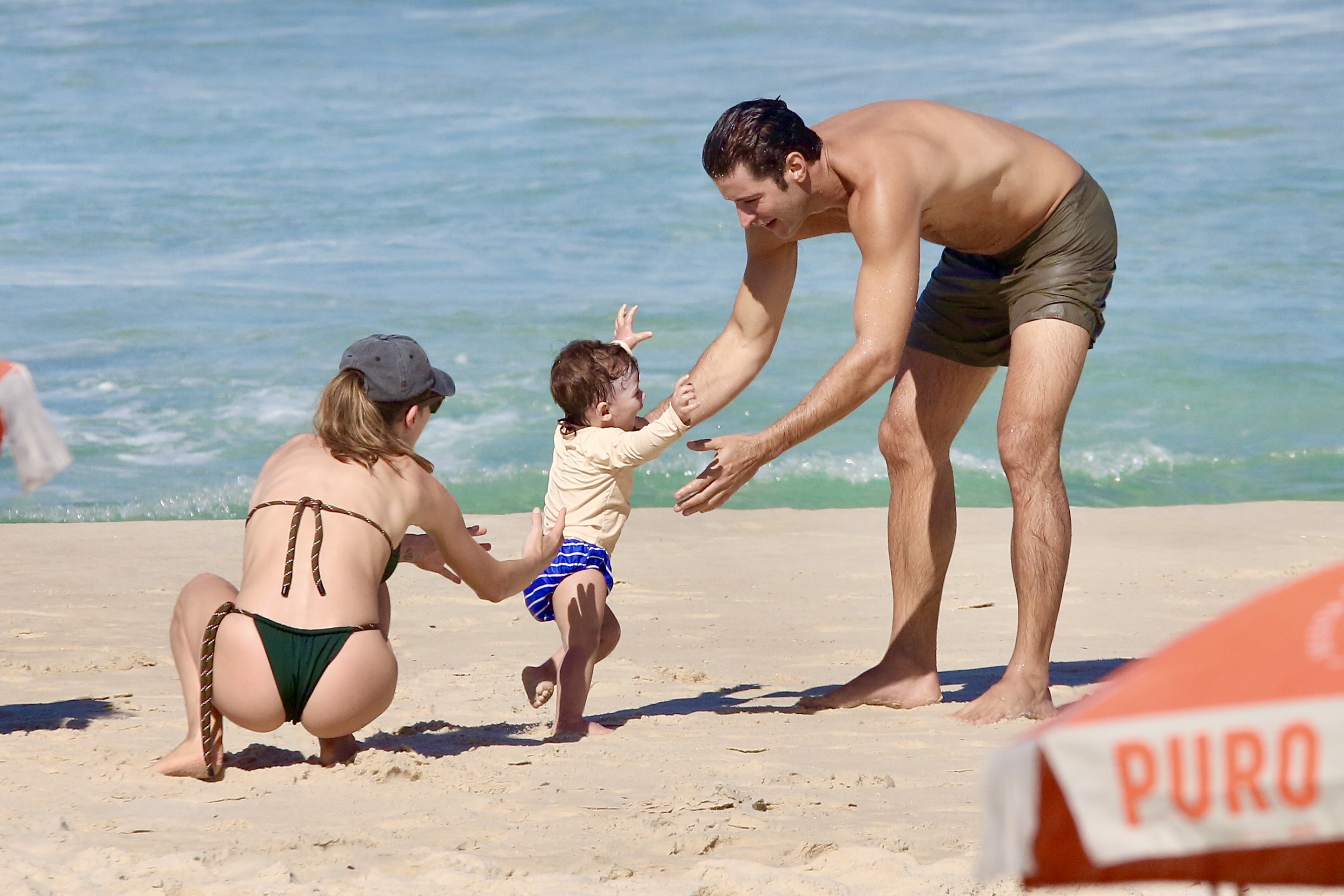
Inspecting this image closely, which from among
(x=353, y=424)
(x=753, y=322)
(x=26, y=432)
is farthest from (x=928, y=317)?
(x=26, y=432)

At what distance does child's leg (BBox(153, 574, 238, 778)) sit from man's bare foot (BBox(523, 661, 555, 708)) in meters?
1.02

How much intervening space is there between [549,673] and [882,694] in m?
1.01

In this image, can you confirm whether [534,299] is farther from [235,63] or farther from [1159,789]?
[1159,789]

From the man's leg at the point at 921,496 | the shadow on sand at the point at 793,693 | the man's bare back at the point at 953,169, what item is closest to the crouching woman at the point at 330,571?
the shadow on sand at the point at 793,693

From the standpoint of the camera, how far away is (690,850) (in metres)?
2.88

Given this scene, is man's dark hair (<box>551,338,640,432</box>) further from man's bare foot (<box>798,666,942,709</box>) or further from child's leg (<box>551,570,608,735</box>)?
man's bare foot (<box>798,666,942,709</box>)

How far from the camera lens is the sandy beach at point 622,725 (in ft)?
9.04

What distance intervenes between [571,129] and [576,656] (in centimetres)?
1658

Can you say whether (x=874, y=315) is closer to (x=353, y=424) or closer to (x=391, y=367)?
(x=391, y=367)

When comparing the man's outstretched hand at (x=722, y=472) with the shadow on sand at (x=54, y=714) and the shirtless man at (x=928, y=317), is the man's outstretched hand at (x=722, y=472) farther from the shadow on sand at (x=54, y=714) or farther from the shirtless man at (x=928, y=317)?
the shadow on sand at (x=54, y=714)

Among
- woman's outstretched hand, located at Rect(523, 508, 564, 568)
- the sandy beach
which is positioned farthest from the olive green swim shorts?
woman's outstretched hand, located at Rect(523, 508, 564, 568)

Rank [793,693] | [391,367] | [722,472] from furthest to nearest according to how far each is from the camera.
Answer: [793,693]
[722,472]
[391,367]

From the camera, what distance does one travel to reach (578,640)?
13.3 feet

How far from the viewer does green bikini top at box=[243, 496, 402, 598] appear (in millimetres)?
3332
